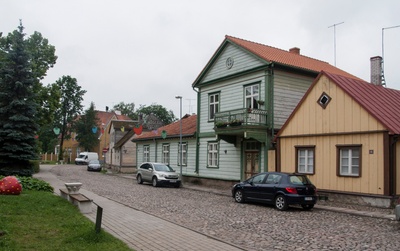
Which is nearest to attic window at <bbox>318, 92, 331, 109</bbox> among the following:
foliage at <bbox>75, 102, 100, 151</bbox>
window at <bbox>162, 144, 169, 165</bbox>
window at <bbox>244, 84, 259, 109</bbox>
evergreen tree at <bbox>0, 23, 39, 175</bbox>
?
window at <bbox>244, 84, 259, 109</bbox>

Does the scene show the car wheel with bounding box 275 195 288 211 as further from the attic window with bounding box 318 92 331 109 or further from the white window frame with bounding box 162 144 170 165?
the white window frame with bounding box 162 144 170 165

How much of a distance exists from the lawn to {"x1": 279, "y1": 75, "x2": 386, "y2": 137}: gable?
11050 millimetres

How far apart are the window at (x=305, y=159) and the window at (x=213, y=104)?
788 centimetres

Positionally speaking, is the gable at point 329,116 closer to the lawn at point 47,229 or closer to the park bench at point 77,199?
the park bench at point 77,199

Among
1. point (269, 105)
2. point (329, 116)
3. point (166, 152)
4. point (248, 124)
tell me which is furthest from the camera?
point (166, 152)

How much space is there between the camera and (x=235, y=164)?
75.8 ft

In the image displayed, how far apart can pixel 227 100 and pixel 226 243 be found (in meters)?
16.3

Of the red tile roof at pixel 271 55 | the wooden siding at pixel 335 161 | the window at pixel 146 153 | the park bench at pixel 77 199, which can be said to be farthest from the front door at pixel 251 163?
the window at pixel 146 153

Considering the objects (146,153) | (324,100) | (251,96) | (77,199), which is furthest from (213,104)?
(77,199)

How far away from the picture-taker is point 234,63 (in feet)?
78.0

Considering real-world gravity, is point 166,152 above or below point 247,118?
below

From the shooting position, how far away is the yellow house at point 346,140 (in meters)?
14.8

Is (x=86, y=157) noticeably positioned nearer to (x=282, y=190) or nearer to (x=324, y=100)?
(x=324, y=100)

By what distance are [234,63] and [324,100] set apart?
7.68 meters
